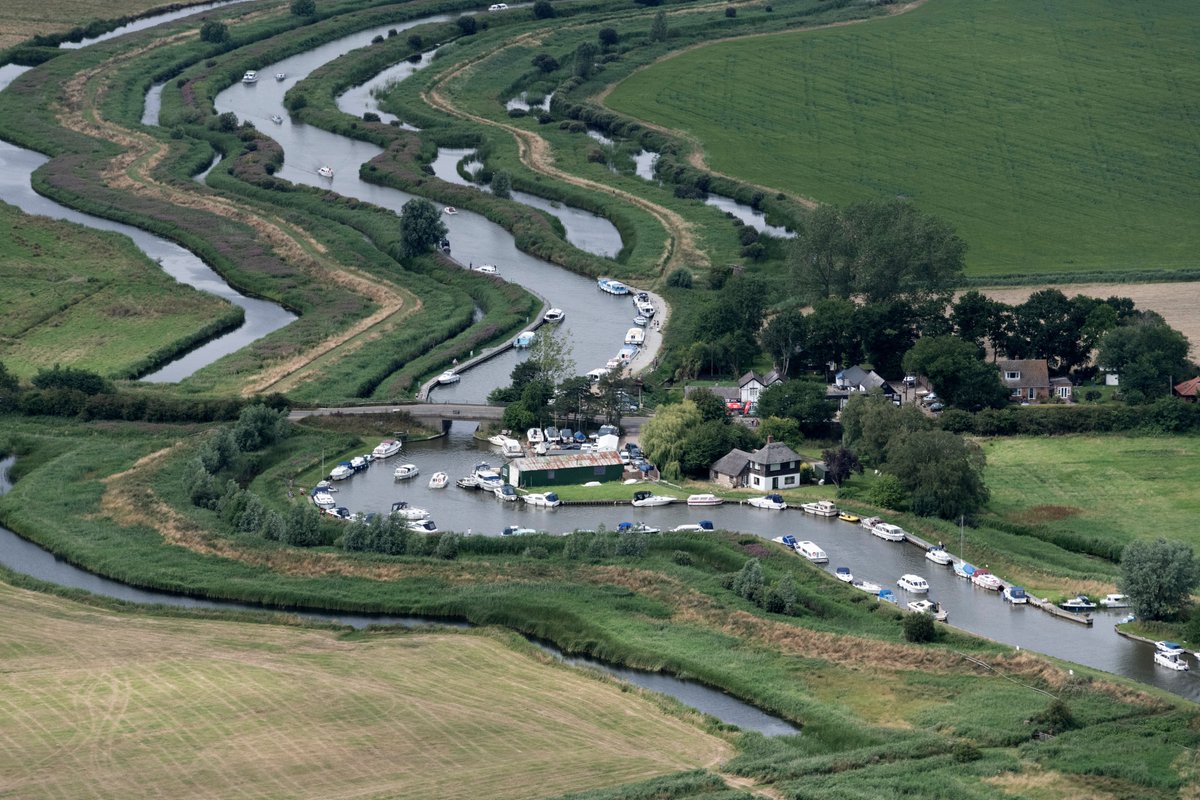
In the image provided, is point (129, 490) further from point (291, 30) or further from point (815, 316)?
point (291, 30)

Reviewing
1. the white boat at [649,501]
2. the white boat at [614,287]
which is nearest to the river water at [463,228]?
Result: the white boat at [614,287]

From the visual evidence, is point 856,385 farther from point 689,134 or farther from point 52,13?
point 52,13

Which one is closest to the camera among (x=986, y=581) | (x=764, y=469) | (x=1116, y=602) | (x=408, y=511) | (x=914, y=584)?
(x=1116, y=602)

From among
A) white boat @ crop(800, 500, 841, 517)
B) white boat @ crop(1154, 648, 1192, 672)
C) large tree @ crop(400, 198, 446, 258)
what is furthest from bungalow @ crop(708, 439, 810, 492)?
large tree @ crop(400, 198, 446, 258)

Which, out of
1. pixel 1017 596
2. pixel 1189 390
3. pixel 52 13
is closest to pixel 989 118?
pixel 1189 390

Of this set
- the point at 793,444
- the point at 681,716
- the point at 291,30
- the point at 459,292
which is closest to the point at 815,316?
the point at 793,444

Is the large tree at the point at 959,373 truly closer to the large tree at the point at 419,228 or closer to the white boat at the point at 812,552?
the white boat at the point at 812,552

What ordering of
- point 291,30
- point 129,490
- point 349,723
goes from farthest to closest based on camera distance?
point 291,30, point 129,490, point 349,723
